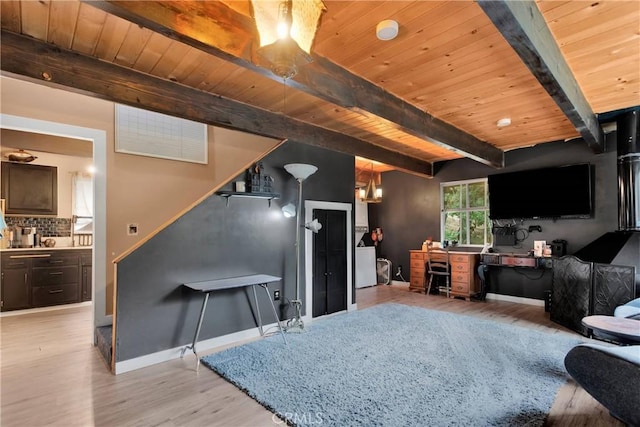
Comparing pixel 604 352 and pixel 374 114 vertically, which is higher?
pixel 374 114

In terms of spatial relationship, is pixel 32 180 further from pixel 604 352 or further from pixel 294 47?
pixel 604 352

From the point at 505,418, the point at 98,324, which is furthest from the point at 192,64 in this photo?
the point at 505,418

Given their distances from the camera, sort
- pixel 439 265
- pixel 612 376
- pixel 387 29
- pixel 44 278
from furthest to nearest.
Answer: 1. pixel 439 265
2. pixel 44 278
3. pixel 387 29
4. pixel 612 376

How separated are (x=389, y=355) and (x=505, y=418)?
1.28 meters

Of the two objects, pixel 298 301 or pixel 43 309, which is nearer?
pixel 298 301

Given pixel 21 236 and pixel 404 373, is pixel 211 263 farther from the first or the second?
pixel 21 236

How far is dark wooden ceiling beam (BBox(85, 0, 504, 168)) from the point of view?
1.91 meters

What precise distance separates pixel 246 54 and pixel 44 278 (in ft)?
17.9

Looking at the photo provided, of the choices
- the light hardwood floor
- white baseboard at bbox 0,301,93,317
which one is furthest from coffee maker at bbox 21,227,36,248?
the light hardwood floor

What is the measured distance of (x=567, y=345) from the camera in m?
3.70

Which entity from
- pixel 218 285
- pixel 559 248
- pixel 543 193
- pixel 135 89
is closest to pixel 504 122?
pixel 543 193

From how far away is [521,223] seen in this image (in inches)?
241

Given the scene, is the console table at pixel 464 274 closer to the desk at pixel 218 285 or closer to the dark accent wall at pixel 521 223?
the dark accent wall at pixel 521 223

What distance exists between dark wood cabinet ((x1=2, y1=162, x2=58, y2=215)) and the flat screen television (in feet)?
26.4
